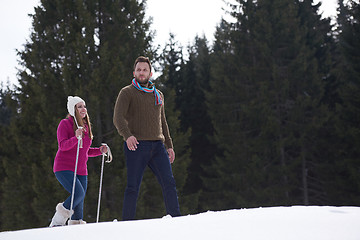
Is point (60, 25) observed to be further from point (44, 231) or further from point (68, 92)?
point (44, 231)

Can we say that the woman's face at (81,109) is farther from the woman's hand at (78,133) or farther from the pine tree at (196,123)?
the pine tree at (196,123)

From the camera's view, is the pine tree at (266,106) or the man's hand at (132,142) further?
the pine tree at (266,106)

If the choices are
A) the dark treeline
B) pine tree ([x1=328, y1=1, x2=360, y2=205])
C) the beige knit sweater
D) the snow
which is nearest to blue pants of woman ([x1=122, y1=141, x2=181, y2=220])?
the beige knit sweater

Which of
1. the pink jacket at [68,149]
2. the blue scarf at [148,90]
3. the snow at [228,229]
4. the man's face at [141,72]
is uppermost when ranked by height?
the man's face at [141,72]

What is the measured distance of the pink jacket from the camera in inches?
171

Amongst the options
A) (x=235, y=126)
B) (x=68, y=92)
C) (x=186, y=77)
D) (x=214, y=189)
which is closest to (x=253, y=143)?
(x=235, y=126)

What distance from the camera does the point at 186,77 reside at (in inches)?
914

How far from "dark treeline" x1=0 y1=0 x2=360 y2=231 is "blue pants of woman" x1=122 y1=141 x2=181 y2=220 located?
7.53 meters

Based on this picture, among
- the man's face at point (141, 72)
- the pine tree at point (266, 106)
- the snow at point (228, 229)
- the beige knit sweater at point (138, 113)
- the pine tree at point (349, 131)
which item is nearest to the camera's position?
the snow at point (228, 229)

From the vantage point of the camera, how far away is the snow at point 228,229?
5.50ft

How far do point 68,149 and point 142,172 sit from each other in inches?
39.0

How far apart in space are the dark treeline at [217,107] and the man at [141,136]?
751cm

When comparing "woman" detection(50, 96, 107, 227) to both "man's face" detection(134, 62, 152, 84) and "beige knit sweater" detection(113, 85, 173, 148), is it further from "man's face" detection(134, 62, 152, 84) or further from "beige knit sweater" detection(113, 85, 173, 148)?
"man's face" detection(134, 62, 152, 84)

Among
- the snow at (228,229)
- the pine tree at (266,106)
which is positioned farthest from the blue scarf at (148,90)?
the pine tree at (266,106)
